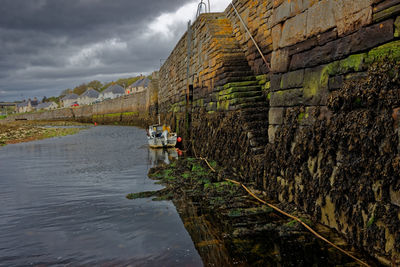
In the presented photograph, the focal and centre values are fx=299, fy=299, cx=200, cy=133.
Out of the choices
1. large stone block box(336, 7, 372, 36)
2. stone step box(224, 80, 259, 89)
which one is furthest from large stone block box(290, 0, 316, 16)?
stone step box(224, 80, 259, 89)

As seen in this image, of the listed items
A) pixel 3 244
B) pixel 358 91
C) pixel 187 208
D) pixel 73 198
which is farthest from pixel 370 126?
pixel 73 198

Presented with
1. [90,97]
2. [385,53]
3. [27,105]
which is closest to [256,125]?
[385,53]

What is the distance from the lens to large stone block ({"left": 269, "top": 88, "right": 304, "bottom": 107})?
450 cm

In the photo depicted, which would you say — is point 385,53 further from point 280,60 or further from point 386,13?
point 280,60

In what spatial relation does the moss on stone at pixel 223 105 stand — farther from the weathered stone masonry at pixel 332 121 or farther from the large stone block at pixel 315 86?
the large stone block at pixel 315 86

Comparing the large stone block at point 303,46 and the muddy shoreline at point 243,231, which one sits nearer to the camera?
the muddy shoreline at point 243,231

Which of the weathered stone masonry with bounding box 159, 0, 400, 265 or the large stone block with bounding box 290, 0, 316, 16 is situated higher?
the large stone block with bounding box 290, 0, 316, 16

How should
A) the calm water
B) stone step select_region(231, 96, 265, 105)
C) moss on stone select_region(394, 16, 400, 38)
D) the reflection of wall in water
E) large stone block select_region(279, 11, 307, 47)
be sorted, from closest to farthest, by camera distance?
moss on stone select_region(394, 16, 400, 38) < the calm water < large stone block select_region(279, 11, 307, 47) < stone step select_region(231, 96, 265, 105) < the reflection of wall in water

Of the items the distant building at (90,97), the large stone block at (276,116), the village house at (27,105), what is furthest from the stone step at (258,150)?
the village house at (27,105)

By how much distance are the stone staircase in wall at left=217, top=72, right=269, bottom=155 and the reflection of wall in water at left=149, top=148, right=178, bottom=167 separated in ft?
12.0

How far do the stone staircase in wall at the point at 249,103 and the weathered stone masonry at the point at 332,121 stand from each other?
0.03 metres

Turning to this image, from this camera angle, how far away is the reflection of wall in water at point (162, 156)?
426 inches

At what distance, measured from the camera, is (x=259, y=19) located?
294 inches

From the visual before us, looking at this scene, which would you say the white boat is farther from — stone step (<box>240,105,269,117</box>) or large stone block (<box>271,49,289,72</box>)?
large stone block (<box>271,49,289,72</box>)
